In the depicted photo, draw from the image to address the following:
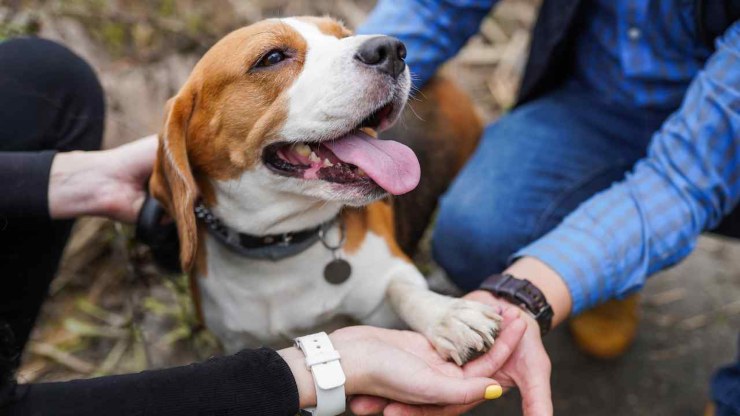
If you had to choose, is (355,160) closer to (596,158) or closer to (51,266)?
(51,266)

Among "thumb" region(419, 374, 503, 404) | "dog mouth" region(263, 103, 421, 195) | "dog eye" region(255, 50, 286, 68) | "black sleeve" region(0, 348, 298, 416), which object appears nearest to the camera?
"black sleeve" region(0, 348, 298, 416)

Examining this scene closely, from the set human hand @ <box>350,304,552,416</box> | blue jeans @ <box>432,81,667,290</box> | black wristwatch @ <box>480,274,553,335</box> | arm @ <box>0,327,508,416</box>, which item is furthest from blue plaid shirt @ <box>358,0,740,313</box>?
arm @ <box>0,327,508,416</box>

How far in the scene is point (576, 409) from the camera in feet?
8.48

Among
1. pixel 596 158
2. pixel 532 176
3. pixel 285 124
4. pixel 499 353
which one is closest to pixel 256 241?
pixel 285 124

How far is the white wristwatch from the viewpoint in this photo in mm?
1582

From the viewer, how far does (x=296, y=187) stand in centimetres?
186

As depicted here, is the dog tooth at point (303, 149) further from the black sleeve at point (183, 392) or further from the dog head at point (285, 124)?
the black sleeve at point (183, 392)

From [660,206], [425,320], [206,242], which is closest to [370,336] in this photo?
[425,320]

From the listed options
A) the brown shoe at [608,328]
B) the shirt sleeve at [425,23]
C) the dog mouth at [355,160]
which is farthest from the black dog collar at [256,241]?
the brown shoe at [608,328]

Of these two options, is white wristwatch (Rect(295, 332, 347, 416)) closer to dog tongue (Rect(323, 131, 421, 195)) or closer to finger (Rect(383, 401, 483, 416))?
finger (Rect(383, 401, 483, 416))

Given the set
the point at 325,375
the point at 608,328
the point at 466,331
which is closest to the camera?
the point at 325,375

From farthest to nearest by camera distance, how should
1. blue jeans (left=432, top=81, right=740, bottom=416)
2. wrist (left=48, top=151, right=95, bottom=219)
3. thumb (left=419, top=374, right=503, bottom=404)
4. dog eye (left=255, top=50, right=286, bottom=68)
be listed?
blue jeans (left=432, top=81, right=740, bottom=416) → wrist (left=48, top=151, right=95, bottom=219) → dog eye (left=255, top=50, right=286, bottom=68) → thumb (left=419, top=374, right=503, bottom=404)

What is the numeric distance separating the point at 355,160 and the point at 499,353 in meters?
0.57

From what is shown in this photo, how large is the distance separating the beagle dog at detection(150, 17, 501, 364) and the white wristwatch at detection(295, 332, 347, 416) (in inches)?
11.1
